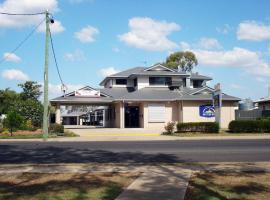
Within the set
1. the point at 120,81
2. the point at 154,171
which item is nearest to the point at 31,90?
the point at 120,81

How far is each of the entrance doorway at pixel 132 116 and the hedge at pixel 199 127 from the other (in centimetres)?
1136

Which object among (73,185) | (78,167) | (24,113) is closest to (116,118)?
(24,113)

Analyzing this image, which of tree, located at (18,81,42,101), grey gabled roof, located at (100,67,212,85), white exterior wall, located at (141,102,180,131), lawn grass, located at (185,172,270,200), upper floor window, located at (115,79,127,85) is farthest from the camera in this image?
tree, located at (18,81,42,101)

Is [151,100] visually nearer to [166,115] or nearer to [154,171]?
[166,115]

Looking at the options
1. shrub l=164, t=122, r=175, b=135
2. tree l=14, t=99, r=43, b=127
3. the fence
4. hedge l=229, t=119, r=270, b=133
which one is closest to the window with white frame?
shrub l=164, t=122, r=175, b=135

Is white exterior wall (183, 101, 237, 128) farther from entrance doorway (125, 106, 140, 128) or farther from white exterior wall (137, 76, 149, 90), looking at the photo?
white exterior wall (137, 76, 149, 90)

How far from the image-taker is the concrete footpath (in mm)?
8672

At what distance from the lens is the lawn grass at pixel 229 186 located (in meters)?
8.35

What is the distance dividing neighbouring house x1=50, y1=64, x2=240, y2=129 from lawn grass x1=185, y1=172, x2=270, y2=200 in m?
31.3

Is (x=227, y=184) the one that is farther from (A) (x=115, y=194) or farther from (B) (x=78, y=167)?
(B) (x=78, y=167)

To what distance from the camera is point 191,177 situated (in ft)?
35.5

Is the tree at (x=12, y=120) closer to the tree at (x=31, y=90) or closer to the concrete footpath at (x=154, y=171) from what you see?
the concrete footpath at (x=154, y=171)

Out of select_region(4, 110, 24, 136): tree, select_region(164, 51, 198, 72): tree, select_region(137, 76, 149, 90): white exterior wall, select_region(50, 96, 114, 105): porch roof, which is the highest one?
select_region(164, 51, 198, 72): tree

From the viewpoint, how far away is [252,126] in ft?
114
